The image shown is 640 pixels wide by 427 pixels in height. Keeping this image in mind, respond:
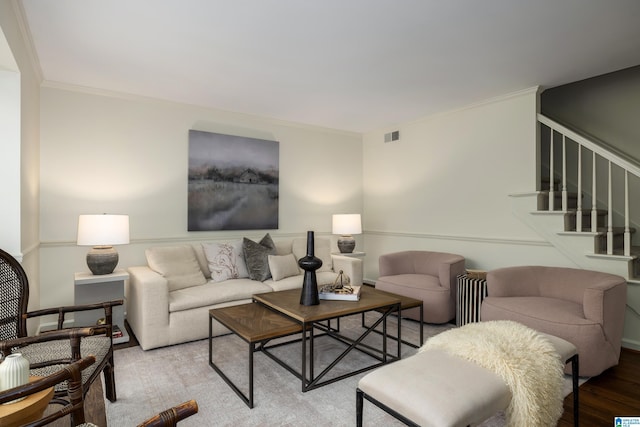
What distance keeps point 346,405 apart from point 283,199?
3.12 metres

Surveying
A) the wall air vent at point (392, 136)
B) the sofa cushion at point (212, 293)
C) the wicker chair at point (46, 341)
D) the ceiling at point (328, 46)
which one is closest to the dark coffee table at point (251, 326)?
the sofa cushion at point (212, 293)

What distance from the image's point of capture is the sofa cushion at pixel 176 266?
336cm

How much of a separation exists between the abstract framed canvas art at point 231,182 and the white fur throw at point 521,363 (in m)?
Result: 3.06

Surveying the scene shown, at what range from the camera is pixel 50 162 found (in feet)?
11.1

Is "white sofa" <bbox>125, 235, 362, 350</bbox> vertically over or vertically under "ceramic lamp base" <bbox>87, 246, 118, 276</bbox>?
under

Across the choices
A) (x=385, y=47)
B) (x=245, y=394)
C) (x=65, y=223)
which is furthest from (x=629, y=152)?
(x=65, y=223)

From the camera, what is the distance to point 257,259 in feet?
12.7

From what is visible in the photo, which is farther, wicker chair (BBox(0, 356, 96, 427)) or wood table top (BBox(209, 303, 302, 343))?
wood table top (BBox(209, 303, 302, 343))

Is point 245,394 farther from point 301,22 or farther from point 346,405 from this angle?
point 301,22

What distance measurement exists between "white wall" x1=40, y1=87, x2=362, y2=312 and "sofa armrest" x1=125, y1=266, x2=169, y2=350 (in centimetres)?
94

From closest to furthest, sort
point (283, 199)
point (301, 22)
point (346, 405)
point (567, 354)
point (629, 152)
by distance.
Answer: point (567, 354) < point (346, 405) < point (301, 22) < point (629, 152) < point (283, 199)

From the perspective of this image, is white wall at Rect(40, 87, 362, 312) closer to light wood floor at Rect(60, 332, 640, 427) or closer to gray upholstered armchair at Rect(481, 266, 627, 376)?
light wood floor at Rect(60, 332, 640, 427)

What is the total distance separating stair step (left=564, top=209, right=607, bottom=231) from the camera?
3414 millimetres

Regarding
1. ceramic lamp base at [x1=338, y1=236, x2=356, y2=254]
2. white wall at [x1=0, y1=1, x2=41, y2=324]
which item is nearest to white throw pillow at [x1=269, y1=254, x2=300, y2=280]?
ceramic lamp base at [x1=338, y1=236, x2=356, y2=254]
